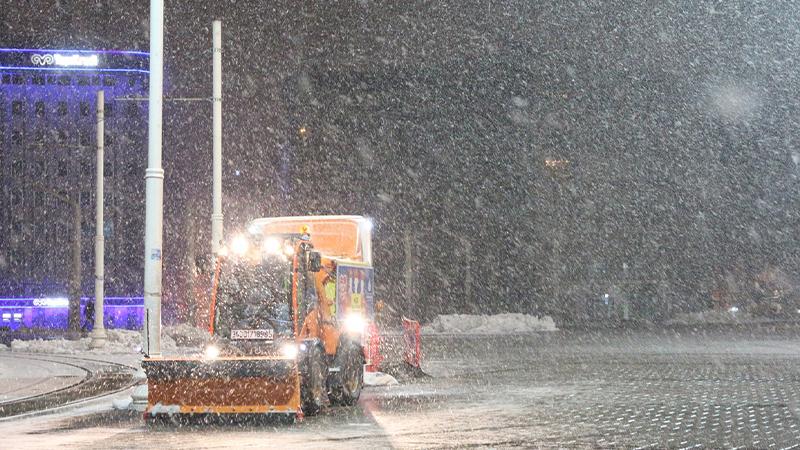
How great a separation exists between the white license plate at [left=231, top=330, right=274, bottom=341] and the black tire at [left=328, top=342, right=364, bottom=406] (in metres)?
1.75

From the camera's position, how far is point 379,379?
2116 centimetres

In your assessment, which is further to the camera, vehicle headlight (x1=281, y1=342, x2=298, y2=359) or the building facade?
the building facade

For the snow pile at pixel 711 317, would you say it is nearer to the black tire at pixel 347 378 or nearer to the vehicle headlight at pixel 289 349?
the black tire at pixel 347 378

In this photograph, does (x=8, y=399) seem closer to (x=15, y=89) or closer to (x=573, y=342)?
(x=573, y=342)

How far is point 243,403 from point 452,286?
6768cm

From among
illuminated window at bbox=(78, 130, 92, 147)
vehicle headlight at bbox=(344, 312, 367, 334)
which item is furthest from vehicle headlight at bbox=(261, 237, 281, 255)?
illuminated window at bbox=(78, 130, 92, 147)

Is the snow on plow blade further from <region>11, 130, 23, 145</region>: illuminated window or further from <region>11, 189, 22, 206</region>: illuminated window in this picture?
<region>11, 130, 23, 145</region>: illuminated window

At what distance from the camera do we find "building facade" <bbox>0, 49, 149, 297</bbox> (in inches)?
4326

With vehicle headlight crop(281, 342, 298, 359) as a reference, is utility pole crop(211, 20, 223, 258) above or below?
above

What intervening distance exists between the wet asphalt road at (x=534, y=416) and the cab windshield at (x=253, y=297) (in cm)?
151

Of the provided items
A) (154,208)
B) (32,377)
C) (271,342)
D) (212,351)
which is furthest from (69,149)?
(271,342)

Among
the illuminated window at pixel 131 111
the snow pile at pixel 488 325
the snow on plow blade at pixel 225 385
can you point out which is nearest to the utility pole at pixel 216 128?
the snow on plow blade at pixel 225 385

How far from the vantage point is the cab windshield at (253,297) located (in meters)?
15.3

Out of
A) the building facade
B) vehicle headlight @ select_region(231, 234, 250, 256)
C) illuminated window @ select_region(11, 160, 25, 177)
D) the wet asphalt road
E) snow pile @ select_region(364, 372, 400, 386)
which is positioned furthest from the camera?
illuminated window @ select_region(11, 160, 25, 177)
